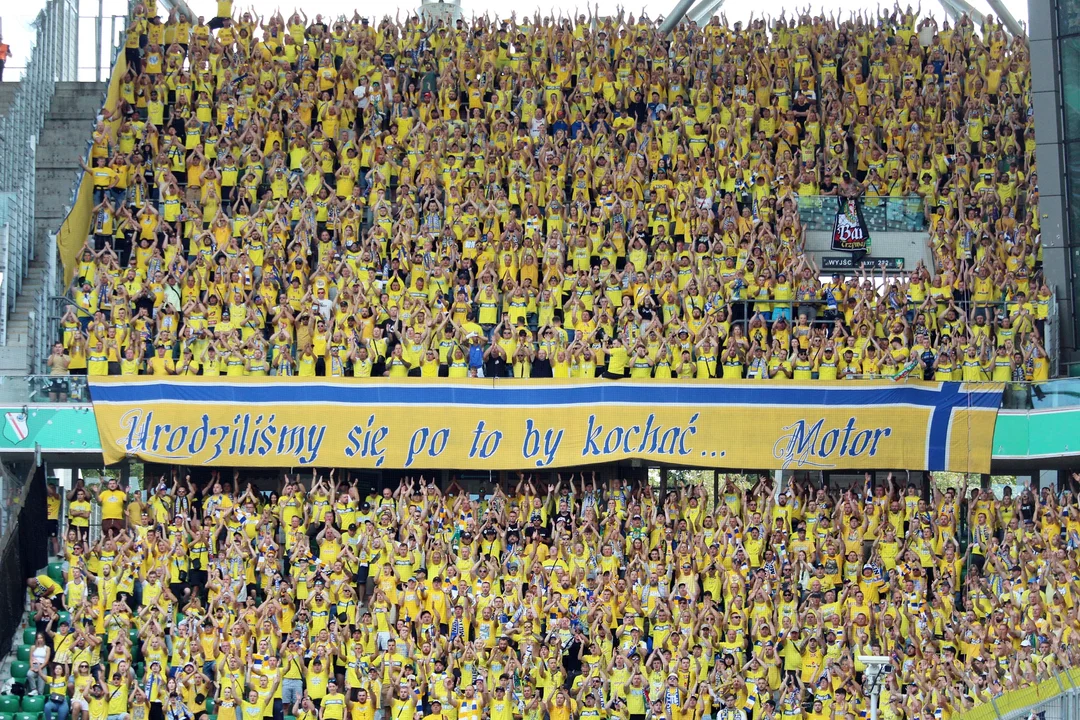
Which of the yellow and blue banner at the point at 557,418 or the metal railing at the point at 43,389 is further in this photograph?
the yellow and blue banner at the point at 557,418

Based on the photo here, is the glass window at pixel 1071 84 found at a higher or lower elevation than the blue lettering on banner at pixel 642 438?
higher

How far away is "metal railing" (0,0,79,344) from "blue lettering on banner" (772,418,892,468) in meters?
12.6

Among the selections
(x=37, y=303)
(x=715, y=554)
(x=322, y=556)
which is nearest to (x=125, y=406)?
(x=37, y=303)

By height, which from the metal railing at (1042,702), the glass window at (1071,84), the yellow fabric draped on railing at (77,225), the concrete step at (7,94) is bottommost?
the metal railing at (1042,702)

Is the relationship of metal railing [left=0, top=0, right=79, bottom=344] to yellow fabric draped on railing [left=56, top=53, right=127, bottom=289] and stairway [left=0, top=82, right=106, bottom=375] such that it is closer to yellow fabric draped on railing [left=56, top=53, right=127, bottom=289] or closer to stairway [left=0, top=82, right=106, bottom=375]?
stairway [left=0, top=82, right=106, bottom=375]

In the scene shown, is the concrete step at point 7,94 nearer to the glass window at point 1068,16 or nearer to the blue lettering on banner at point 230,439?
the blue lettering on banner at point 230,439

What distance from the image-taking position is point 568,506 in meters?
28.3

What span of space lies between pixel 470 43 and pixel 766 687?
50.4 feet

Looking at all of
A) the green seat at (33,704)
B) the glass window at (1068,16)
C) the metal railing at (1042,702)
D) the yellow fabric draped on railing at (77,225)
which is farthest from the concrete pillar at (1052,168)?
the green seat at (33,704)

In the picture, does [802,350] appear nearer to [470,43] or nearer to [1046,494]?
[1046,494]

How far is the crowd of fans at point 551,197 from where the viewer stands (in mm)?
28938

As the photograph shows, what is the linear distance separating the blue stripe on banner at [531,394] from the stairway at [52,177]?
1990 millimetres

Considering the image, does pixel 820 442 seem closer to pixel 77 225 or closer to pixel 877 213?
pixel 877 213

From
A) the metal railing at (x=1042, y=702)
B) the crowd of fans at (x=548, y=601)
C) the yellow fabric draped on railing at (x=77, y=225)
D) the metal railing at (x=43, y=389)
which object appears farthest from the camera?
the yellow fabric draped on railing at (x=77, y=225)
